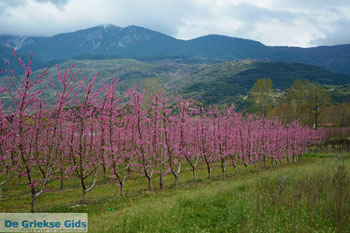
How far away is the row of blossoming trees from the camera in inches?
487

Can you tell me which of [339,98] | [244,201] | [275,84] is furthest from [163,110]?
[275,84]

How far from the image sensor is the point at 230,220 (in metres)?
9.88

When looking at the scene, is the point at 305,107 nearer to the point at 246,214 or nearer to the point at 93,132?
the point at 93,132

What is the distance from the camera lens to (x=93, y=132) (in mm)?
21328

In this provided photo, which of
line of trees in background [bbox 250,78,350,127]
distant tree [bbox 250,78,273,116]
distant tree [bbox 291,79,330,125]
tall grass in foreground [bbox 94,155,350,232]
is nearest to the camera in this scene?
tall grass in foreground [bbox 94,155,350,232]

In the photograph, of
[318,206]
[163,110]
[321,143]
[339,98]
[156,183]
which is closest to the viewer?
[318,206]

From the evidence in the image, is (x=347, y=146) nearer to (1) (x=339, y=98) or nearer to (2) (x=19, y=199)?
(2) (x=19, y=199)

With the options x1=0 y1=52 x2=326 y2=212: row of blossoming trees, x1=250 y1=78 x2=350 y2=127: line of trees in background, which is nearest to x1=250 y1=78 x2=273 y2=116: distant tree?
x1=250 y1=78 x2=350 y2=127: line of trees in background

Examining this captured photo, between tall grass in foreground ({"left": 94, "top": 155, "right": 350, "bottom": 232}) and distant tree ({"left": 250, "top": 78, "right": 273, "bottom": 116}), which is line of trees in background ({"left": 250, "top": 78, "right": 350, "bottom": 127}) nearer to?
distant tree ({"left": 250, "top": 78, "right": 273, "bottom": 116})

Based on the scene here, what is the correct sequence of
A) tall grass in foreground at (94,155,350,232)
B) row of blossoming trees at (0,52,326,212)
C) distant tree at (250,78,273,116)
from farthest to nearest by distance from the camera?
distant tree at (250,78,273,116), row of blossoming trees at (0,52,326,212), tall grass in foreground at (94,155,350,232)

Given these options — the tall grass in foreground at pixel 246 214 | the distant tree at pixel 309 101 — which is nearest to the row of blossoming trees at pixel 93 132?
Result: the tall grass in foreground at pixel 246 214

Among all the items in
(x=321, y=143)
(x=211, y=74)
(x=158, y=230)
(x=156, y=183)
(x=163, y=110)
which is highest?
(x=211, y=74)

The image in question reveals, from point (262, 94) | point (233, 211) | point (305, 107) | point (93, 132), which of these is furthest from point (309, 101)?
point (233, 211)

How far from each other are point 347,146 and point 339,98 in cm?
7416
